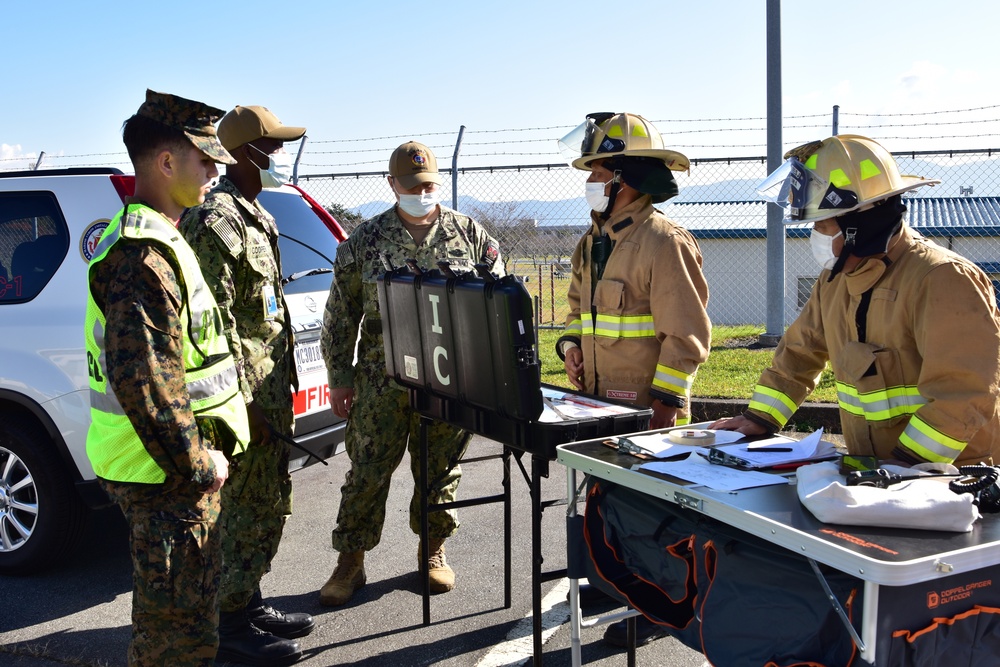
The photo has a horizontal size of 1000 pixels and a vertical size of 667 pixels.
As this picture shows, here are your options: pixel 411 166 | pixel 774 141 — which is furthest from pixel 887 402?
pixel 774 141

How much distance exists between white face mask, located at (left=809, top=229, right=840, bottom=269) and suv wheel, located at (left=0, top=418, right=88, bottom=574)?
154 inches

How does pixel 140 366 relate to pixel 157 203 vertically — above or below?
below

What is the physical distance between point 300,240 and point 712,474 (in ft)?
11.3

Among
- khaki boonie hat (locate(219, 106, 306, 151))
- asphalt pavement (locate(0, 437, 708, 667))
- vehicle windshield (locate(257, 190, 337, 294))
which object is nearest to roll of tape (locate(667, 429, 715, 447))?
asphalt pavement (locate(0, 437, 708, 667))

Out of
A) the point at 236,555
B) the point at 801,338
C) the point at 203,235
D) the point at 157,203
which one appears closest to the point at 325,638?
the point at 236,555

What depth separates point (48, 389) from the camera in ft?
14.3

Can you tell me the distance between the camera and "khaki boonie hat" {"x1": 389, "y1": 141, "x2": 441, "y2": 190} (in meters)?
4.20

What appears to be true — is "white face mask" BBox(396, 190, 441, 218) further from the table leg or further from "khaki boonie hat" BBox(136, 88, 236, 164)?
"khaki boonie hat" BBox(136, 88, 236, 164)

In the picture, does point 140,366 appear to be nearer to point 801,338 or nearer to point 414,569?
point 801,338

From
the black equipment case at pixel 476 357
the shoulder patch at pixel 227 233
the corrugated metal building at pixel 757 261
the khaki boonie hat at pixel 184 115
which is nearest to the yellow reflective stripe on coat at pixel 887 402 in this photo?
the black equipment case at pixel 476 357

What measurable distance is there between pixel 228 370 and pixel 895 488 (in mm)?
2017

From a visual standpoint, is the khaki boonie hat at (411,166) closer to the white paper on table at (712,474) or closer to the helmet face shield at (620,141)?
the helmet face shield at (620,141)

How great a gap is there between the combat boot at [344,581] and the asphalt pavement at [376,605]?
0.05m

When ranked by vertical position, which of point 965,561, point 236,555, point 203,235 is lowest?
point 236,555
